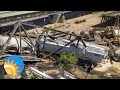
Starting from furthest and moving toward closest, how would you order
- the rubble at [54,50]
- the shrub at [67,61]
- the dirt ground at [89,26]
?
1. the rubble at [54,50]
2. the dirt ground at [89,26]
3. the shrub at [67,61]

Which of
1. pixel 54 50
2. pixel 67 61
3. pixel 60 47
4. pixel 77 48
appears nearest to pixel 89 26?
pixel 54 50

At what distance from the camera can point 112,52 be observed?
29922mm

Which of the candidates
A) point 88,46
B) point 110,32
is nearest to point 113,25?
point 110,32

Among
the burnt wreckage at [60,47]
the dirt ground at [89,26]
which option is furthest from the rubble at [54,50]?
the dirt ground at [89,26]

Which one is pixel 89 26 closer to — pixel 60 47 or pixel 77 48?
pixel 60 47

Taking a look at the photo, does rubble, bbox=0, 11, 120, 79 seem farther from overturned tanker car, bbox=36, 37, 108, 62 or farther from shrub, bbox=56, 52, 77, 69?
shrub, bbox=56, 52, 77, 69

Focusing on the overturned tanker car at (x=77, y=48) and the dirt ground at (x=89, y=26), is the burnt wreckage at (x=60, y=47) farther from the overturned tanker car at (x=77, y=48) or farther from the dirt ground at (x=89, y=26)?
the dirt ground at (x=89, y=26)

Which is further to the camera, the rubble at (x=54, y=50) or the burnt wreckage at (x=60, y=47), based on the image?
the burnt wreckage at (x=60, y=47)

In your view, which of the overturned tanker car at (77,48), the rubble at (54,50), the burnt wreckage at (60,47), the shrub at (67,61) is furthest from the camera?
the overturned tanker car at (77,48)

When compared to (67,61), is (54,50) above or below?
above

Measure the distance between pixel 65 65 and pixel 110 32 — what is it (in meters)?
14.8

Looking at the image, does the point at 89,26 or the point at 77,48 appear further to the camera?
the point at 89,26

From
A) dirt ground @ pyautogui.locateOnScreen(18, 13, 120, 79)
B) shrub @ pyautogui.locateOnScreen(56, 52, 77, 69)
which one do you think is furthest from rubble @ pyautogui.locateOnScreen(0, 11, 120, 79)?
shrub @ pyautogui.locateOnScreen(56, 52, 77, 69)
